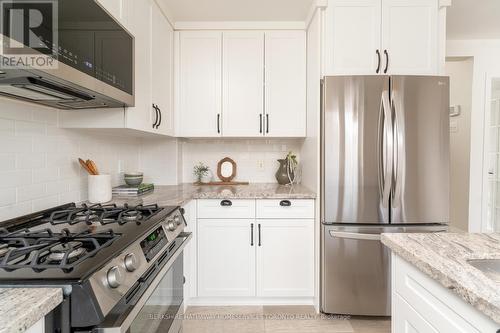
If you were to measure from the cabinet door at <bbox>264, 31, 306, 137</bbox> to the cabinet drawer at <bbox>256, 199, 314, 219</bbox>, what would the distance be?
0.68 metres

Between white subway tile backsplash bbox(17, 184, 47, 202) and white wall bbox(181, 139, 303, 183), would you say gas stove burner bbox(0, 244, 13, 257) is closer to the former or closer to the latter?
white subway tile backsplash bbox(17, 184, 47, 202)

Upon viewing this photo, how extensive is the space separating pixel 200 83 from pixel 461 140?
2.96 metres

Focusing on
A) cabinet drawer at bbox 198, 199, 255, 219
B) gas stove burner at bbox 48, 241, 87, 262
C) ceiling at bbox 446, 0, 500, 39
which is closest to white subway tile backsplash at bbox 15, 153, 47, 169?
gas stove burner at bbox 48, 241, 87, 262

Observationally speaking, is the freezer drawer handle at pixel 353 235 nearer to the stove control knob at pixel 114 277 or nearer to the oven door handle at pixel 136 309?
the oven door handle at pixel 136 309

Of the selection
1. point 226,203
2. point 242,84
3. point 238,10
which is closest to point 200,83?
point 242,84

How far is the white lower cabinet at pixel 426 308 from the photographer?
686 mm

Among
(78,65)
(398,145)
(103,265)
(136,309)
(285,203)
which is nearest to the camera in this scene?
(103,265)

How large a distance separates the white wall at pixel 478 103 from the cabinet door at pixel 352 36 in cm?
135

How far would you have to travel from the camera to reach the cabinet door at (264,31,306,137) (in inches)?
100

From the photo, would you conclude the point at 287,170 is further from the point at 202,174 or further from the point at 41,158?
the point at 41,158

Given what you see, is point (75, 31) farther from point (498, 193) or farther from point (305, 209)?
point (498, 193)

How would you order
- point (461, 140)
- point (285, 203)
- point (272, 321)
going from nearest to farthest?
point (272, 321)
point (285, 203)
point (461, 140)

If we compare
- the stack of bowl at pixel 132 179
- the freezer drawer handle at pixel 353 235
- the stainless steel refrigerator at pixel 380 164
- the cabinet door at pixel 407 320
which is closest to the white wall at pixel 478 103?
the stainless steel refrigerator at pixel 380 164

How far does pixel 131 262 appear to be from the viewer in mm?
945
